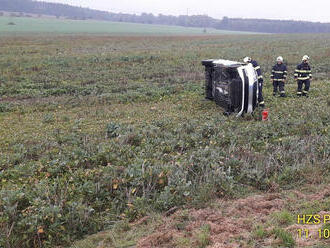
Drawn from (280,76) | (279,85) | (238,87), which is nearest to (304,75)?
(280,76)

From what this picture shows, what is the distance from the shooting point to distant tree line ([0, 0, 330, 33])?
416 feet

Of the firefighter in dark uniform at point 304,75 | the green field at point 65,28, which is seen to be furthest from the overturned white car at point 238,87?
the green field at point 65,28

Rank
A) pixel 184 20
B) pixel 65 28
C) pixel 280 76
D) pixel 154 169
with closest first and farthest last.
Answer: pixel 154 169
pixel 280 76
pixel 65 28
pixel 184 20

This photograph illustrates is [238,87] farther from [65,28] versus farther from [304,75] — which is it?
[65,28]

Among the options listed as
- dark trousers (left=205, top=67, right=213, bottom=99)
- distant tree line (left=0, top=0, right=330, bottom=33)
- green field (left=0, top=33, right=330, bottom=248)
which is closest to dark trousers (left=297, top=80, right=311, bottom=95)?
green field (left=0, top=33, right=330, bottom=248)

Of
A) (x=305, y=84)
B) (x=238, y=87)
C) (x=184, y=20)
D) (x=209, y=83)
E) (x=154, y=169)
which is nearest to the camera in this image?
(x=154, y=169)

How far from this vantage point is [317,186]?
5891 millimetres

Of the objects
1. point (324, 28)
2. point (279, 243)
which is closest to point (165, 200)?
point (279, 243)

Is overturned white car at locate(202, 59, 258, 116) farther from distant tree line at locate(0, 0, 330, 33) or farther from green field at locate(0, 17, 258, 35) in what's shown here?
distant tree line at locate(0, 0, 330, 33)

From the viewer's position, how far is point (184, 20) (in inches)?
6161

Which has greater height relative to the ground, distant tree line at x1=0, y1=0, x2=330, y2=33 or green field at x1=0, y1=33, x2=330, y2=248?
distant tree line at x1=0, y1=0, x2=330, y2=33

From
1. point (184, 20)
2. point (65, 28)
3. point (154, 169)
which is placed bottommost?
point (154, 169)

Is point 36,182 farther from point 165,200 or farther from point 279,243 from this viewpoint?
point 279,243

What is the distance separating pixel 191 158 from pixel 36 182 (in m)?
2.91
